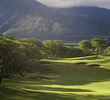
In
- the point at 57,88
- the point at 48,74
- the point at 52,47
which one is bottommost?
the point at 48,74

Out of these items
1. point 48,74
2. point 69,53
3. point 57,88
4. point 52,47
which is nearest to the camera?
point 57,88

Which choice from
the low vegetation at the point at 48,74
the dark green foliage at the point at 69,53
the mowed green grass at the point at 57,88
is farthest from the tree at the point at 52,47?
the mowed green grass at the point at 57,88

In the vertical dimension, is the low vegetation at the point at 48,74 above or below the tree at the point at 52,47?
below

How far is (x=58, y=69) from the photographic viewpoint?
164 feet

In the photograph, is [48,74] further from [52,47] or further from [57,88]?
[52,47]

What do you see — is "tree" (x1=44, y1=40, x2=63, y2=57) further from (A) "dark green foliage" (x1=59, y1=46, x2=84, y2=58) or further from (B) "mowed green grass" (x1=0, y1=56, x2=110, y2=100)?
(B) "mowed green grass" (x1=0, y1=56, x2=110, y2=100)

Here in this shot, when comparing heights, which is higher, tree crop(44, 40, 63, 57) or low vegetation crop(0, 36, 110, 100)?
tree crop(44, 40, 63, 57)

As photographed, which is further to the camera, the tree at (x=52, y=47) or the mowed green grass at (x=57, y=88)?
the tree at (x=52, y=47)

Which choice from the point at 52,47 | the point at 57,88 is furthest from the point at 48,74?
the point at 52,47

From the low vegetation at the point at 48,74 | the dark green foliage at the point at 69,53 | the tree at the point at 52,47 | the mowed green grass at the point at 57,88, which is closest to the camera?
the mowed green grass at the point at 57,88

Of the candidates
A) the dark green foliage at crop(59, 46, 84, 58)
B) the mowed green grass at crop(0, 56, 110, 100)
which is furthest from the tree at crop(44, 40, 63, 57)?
the mowed green grass at crop(0, 56, 110, 100)

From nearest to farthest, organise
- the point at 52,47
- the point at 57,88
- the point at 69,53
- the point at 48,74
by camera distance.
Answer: the point at 57,88
the point at 48,74
the point at 52,47
the point at 69,53

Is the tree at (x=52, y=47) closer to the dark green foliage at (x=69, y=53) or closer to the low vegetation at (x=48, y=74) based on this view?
the low vegetation at (x=48, y=74)

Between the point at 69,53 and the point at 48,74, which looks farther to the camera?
the point at 69,53
